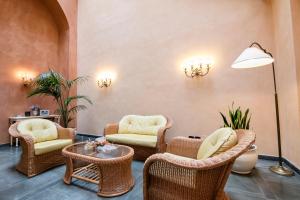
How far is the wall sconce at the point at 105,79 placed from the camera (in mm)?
4933

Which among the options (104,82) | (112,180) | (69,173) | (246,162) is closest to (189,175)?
(112,180)

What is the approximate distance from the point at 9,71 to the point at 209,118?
546 cm

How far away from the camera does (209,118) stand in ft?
11.7

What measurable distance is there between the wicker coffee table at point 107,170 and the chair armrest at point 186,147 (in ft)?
2.14

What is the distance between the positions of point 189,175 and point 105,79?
421 centimetres

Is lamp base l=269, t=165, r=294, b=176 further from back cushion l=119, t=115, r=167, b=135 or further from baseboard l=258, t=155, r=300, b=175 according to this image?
back cushion l=119, t=115, r=167, b=135

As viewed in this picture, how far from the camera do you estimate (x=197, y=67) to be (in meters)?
3.67

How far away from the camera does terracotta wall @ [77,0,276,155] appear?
10.5 feet

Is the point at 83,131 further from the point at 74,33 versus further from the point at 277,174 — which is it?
the point at 277,174

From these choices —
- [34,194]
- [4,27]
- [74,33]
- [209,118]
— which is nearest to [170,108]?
[209,118]

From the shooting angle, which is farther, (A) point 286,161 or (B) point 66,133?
(B) point 66,133

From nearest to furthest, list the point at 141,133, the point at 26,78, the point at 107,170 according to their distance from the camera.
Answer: the point at 107,170
the point at 141,133
the point at 26,78

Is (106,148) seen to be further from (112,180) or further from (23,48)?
(23,48)

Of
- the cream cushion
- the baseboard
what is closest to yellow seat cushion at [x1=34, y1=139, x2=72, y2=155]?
the cream cushion
